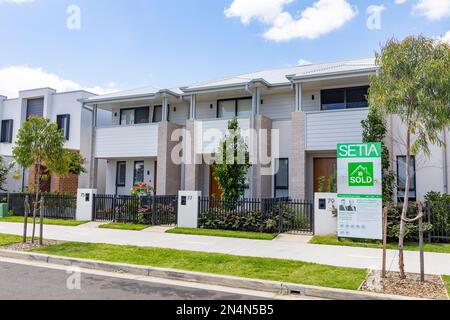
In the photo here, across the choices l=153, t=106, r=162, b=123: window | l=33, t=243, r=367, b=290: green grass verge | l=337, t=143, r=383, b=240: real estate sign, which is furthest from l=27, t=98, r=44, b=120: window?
l=337, t=143, r=383, b=240: real estate sign

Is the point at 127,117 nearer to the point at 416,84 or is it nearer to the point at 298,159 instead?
the point at 298,159

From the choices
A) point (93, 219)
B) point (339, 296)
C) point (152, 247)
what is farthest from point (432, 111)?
point (93, 219)

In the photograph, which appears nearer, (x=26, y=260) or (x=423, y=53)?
(x=423, y=53)

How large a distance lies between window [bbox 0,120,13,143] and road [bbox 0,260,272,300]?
21102 mm

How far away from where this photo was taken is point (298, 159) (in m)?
15.6

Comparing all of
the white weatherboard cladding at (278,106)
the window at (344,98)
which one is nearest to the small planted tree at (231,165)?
the white weatherboard cladding at (278,106)

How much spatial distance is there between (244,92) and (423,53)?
11.1 meters

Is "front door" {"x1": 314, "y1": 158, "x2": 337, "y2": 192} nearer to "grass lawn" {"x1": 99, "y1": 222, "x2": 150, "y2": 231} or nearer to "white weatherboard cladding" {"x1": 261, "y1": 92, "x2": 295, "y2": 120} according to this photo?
"white weatherboard cladding" {"x1": 261, "y1": 92, "x2": 295, "y2": 120}

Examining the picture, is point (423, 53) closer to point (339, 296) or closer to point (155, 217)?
point (339, 296)

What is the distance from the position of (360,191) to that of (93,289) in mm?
7235

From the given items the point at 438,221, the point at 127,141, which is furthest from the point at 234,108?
the point at 438,221

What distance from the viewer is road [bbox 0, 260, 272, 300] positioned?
6.31m

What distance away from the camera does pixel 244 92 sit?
17859mm

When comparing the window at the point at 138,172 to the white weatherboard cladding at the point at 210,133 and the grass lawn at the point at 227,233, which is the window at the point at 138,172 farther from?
the grass lawn at the point at 227,233
